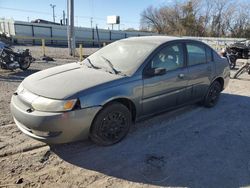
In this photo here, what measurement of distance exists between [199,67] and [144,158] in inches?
98.4

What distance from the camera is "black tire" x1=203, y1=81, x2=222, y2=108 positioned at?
5.81m

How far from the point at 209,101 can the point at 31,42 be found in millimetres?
26122

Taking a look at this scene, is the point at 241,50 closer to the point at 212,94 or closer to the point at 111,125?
the point at 212,94

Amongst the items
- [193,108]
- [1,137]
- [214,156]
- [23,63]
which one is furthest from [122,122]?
[23,63]

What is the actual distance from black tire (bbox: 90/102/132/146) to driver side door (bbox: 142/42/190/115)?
439 mm

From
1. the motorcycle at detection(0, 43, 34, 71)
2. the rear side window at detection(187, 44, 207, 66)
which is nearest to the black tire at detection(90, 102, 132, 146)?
the rear side window at detection(187, 44, 207, 66)

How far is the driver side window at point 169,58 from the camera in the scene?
14.5ft

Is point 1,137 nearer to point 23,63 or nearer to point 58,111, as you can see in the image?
point 58,111

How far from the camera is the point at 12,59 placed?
32.5 feet

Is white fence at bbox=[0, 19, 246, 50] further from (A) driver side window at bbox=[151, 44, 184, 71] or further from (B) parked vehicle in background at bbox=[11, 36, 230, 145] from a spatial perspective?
(A) driver side window at bbox=[151, 44, 184, 71]

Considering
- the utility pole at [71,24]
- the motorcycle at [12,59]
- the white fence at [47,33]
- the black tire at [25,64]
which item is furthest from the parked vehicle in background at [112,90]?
the white fence at [47,33]

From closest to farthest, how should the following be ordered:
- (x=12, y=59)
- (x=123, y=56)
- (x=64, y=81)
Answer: (x=64, y=81)
(x=123, y=56)
(x=12, y=59)

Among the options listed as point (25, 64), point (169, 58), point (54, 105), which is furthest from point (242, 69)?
point (54, 105)

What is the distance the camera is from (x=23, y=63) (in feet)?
33.5
